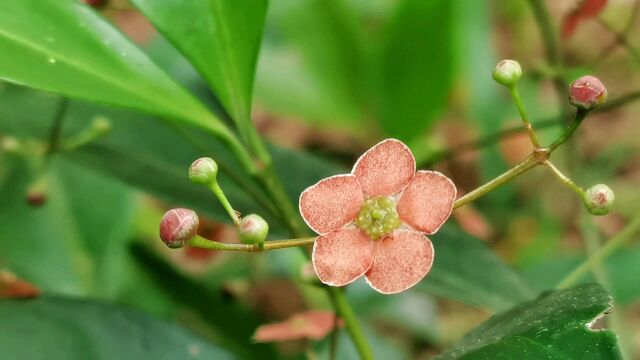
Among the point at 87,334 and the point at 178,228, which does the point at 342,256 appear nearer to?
the point at 178,228

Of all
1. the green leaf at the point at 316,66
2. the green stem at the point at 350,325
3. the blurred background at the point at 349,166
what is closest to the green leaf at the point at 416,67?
the blurred background at the point at 349,166

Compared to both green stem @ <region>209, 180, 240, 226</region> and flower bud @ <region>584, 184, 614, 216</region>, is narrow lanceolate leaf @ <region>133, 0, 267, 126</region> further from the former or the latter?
flower bud @ <region>584, 184, 614, 216</region>

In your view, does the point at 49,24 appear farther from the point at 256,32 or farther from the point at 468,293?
the point at 468,293

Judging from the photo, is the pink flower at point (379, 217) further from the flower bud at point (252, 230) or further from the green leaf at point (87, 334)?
the green leaf at point (87, 334)

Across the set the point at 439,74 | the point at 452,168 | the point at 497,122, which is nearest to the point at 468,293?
the point at 439,74

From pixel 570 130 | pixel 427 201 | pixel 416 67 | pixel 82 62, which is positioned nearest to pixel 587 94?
pixel 570 130
